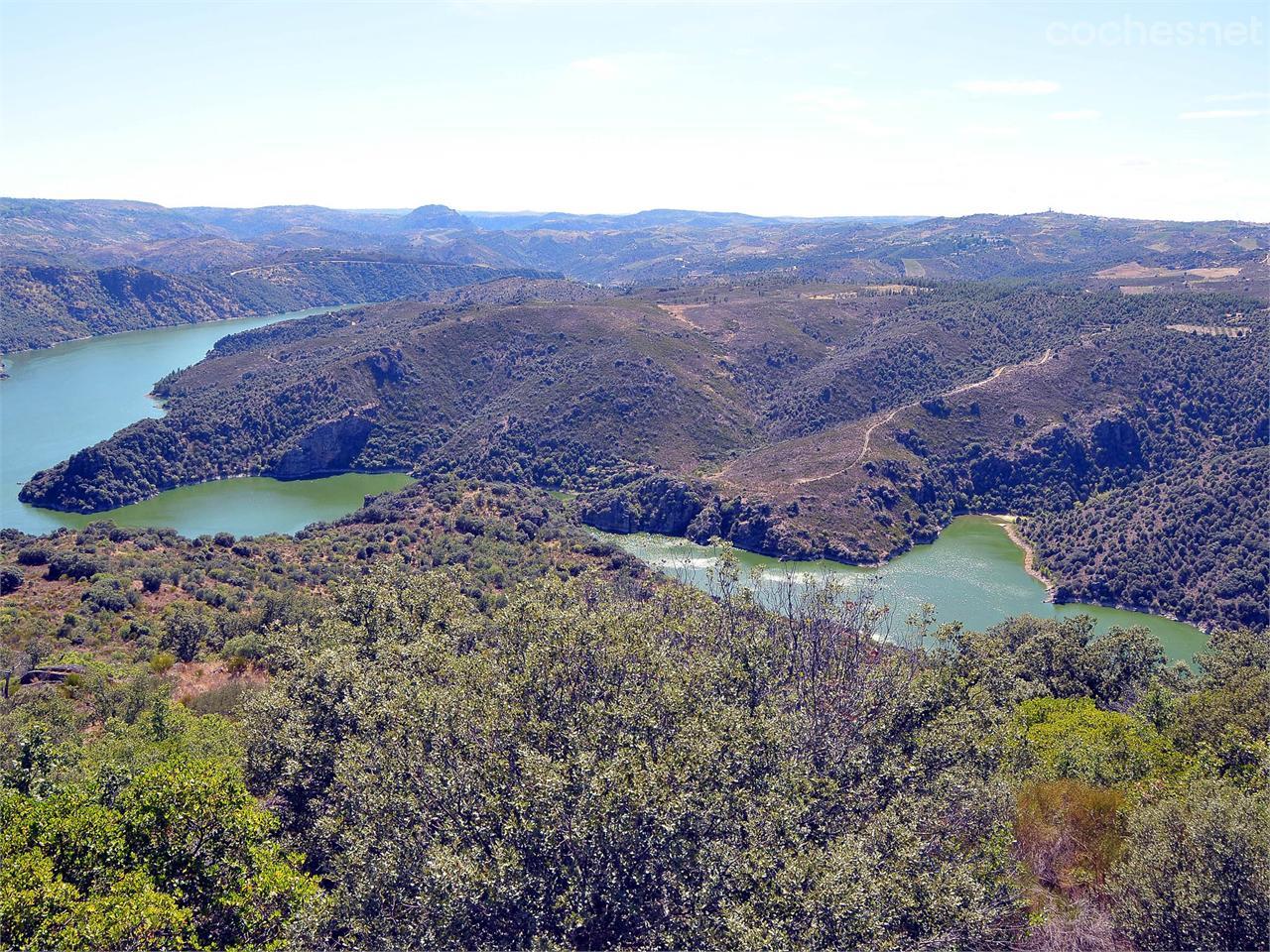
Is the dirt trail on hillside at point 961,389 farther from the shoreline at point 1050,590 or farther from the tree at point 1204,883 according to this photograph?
the tree at point 1204,883

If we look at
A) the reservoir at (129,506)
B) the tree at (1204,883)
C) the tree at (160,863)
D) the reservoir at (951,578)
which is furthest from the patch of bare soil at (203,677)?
the reservoir at (129,506)

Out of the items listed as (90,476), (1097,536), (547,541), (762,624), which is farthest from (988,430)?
(90,476)

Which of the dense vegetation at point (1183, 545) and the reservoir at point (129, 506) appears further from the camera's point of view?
the reservoir at point (129, 506)

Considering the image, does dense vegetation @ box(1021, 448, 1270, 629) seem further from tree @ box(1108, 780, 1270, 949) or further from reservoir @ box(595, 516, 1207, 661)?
tree @ box(1108, 780, 1270, 949)

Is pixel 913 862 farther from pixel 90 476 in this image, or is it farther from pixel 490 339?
pixel 490 339

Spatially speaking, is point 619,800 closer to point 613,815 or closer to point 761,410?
point 613,815
